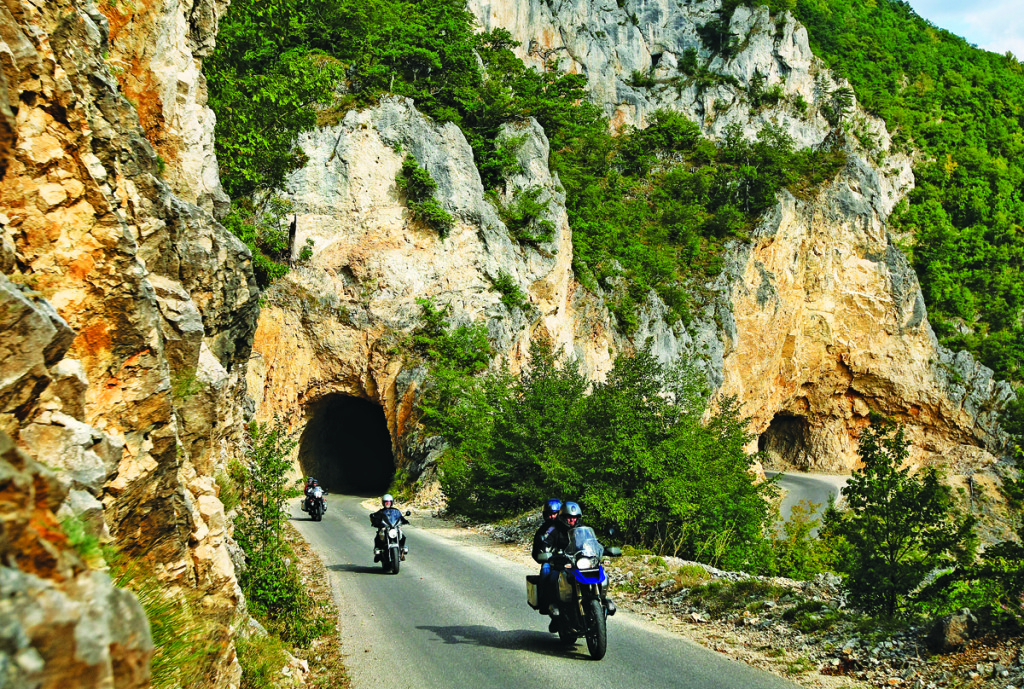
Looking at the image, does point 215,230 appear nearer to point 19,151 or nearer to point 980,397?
point 19,151

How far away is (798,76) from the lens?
57406 millimetres

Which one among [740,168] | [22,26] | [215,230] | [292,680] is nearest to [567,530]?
[292,680]

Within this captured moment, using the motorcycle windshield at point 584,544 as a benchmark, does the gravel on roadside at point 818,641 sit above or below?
below

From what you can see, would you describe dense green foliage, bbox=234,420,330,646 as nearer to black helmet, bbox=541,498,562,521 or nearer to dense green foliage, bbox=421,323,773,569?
black helmet, bbox=541,498,562,521

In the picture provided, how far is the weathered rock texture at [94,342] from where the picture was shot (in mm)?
2867

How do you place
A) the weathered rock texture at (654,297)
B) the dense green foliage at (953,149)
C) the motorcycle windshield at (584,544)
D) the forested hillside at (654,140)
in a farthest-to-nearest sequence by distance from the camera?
the dense green foliage at (953,149), the weathered rock texture at (654,297), the forested hillside at (654,140), the motorcycle windshield at (584,544)

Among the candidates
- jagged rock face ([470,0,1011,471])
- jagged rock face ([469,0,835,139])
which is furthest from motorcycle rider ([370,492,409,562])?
jagged rock face ([469,0,835,139])

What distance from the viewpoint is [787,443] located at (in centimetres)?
5034

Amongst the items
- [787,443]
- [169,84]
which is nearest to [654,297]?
[787,443]

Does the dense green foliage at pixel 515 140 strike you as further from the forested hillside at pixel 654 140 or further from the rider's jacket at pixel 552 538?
the rider's jacket at pixel 552 538

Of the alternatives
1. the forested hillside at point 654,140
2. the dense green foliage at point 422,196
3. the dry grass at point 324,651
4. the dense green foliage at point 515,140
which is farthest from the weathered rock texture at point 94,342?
the dense green foliage at point 422,196

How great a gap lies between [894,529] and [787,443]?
153 feet

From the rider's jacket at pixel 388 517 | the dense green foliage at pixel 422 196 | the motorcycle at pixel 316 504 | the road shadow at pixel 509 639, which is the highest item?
the dense green foliage at pixel 422 196

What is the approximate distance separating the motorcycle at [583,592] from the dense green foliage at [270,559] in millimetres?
2733
